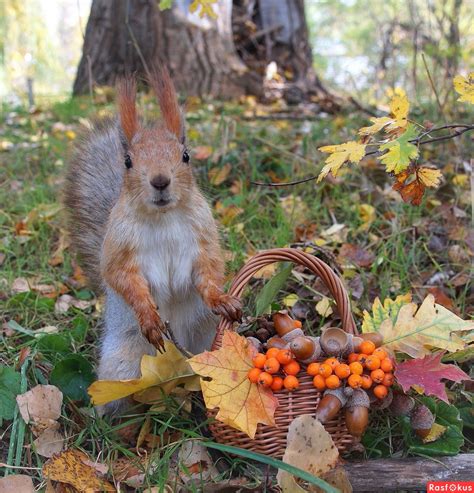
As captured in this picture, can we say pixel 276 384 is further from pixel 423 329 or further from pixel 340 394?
pixel 423 329

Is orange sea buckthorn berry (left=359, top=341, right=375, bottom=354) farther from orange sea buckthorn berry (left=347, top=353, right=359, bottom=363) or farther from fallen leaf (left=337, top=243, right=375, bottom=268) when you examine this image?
fallen leaf (left=337, top=243, right=375, bottom=268)

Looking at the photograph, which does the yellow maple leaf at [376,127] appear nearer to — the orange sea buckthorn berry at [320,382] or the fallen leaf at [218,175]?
the orange sea buckthorn berry at [320,382]

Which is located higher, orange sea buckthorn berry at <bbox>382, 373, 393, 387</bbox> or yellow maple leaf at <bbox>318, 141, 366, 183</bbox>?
yellow maple leaf at <bbox>318, 141, 366, 183</bbox>

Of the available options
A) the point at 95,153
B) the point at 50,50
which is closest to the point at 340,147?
the point at 95,153

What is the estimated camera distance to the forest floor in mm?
1402

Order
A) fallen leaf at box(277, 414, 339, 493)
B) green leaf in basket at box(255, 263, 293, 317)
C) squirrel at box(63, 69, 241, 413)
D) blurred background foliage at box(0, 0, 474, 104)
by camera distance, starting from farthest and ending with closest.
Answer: blurred background foliage at box(0, 0, 474, 104) → green leaf in basket at box(255, 263, 293, 317) → squirrel at box(63, 69, 241, 413) → fallen leaf at box(277, 414, 339, 493)

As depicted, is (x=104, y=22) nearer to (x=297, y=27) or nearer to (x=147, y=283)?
(x=297, y=27)

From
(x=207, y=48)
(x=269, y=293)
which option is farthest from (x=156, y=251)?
(x=207, y=48)

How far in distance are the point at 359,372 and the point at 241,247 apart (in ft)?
3.27

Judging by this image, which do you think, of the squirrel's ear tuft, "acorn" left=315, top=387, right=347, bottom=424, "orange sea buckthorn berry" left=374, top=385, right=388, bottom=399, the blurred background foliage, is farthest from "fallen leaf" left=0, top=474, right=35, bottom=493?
the blurred background foliage

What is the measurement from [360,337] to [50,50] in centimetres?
709

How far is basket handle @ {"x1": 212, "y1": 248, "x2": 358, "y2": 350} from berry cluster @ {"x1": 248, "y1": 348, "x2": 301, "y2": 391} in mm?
135

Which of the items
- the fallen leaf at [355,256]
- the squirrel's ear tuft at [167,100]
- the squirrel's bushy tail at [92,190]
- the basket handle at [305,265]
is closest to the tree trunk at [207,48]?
the squirrel's bushy tail at [92,190]

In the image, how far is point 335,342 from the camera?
1.23 metres
